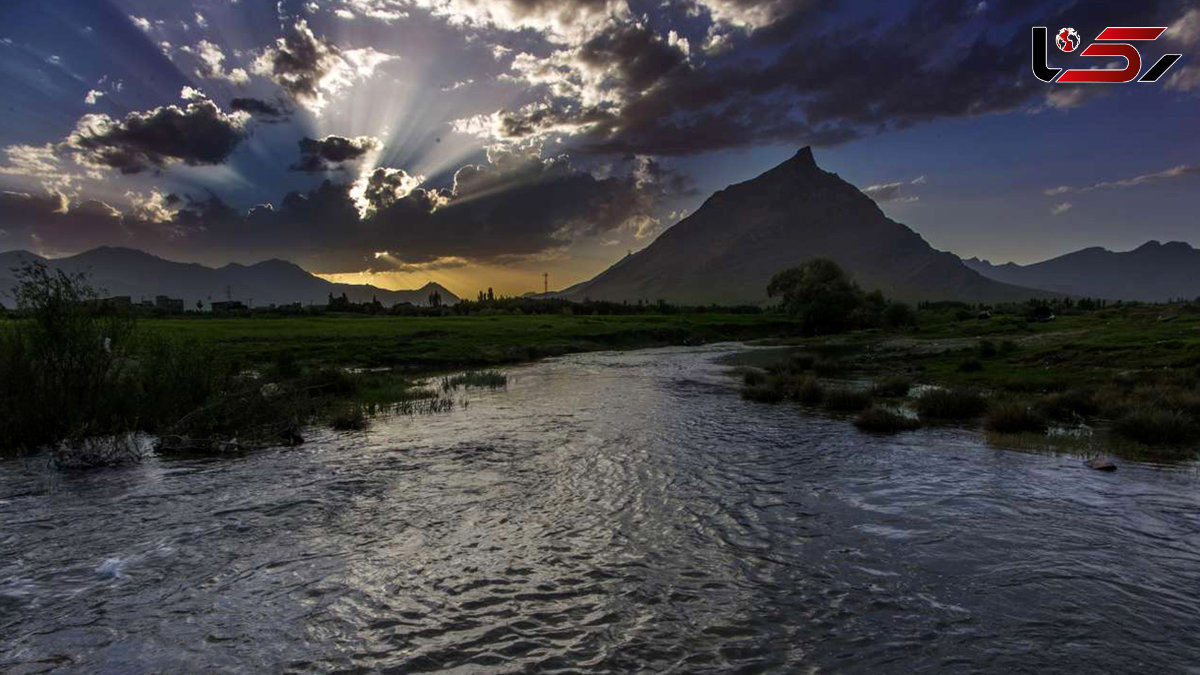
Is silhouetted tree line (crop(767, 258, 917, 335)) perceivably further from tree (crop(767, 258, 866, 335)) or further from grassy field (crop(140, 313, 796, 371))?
grassy field (crop(140, 313, 796, 371))

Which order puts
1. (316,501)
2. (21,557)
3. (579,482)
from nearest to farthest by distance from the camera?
(21,557), (316,501), (579,482)

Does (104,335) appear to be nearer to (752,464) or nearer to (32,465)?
(32,465)

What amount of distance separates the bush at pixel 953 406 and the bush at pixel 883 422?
1.94 m

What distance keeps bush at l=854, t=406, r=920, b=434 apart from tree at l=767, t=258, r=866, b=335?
8042 centimetres

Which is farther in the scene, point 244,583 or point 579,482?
point 579,482

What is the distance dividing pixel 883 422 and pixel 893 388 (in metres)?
10.00

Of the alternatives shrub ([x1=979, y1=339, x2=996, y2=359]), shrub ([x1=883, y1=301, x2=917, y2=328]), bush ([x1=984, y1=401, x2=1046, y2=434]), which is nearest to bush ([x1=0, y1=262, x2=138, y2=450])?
bush ([x1=984, y1=401, x2=1046, y2=434])

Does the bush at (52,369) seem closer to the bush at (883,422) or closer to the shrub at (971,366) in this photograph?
the bush at (883,422)

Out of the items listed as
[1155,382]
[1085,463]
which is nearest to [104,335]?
[1085,463]

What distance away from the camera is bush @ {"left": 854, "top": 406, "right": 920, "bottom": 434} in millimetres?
22359

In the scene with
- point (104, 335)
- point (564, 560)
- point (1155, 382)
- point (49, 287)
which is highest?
point (49, 287)

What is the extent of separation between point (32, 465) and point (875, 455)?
2618 cm

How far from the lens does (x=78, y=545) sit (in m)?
11.6

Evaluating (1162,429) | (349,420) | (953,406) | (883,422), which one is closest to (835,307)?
(953,406)
